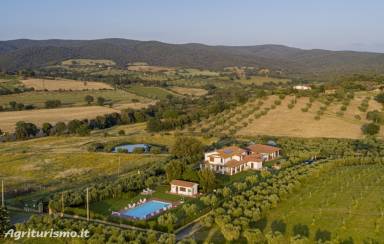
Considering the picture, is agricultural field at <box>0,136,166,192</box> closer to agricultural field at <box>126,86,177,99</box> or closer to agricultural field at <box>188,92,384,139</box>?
agricultural field at <box>188,92,384,139</box>

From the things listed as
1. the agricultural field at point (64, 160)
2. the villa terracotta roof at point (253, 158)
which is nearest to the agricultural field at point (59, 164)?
the agricultural field at point (64, 160)

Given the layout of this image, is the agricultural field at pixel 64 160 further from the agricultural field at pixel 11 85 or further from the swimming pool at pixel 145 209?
the agricultural field at pixel 11 85

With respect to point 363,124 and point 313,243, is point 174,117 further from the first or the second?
point 313,243

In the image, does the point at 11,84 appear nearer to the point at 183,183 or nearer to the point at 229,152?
the point at 229,152

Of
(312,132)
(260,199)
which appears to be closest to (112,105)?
(312,132)

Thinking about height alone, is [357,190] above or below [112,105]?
above

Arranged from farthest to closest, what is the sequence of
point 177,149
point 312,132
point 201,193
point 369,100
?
point 369,100 → point 312,132 → point 177,149 → point 201,193

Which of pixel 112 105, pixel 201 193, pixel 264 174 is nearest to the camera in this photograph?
pixel 201 193
